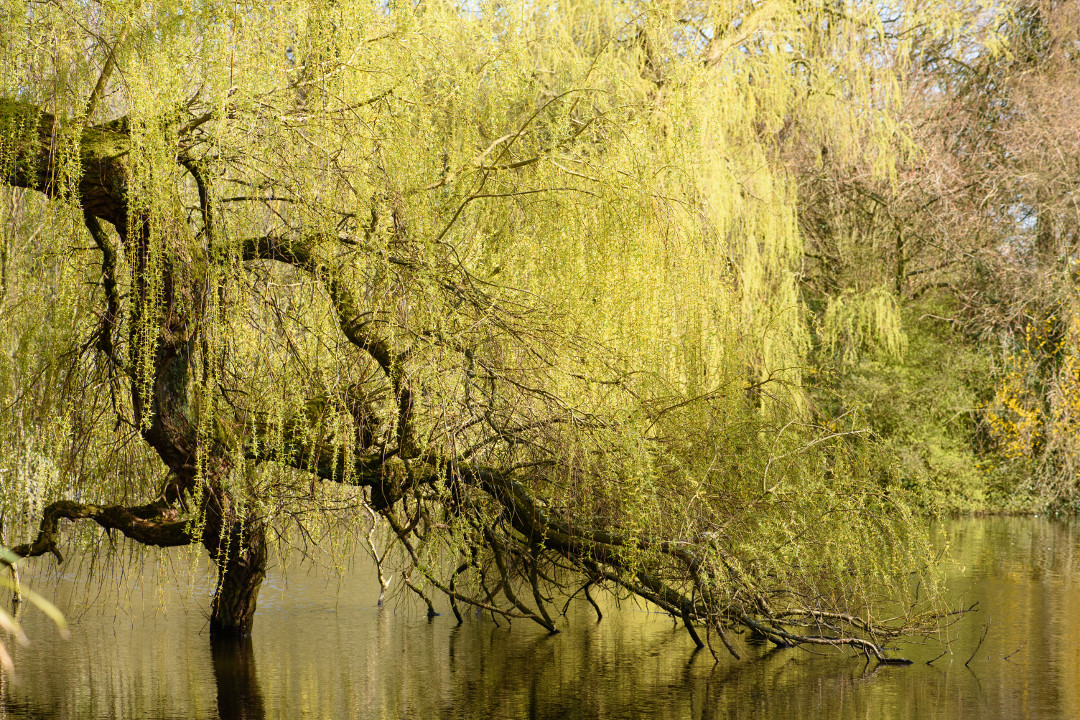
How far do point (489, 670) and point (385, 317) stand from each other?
2.20 metres

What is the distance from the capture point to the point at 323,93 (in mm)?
5691

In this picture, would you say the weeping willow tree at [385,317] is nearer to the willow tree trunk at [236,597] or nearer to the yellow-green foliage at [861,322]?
the willow tree trunk at [236,597]

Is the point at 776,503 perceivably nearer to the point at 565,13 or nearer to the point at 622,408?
the point at 622,408

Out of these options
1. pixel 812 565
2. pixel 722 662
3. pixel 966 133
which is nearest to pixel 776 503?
pixel 812 565

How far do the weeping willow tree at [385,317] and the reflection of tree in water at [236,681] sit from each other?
386 mm

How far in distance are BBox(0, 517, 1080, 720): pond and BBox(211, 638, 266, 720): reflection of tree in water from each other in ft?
0.05

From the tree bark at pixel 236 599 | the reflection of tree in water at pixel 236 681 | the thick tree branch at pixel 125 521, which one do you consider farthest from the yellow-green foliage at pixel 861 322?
the thick tree branch at pixel 125 521

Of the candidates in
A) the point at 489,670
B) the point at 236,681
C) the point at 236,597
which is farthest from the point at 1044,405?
the point at 236,681

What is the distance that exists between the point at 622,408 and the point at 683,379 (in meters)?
0.74

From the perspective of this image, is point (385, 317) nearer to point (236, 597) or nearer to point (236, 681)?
point (236, 681)

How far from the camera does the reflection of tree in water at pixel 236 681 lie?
5941mm

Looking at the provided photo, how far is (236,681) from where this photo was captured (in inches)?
259

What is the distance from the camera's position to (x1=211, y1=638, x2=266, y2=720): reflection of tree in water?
5941 mm

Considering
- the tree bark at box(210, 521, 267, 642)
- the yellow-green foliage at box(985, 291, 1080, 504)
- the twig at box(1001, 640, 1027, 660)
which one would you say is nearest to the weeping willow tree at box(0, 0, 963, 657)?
the tree bark at box(210, 521, 267, 642)
